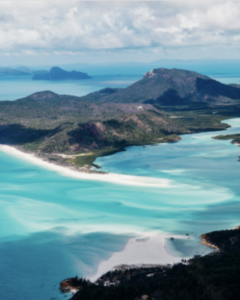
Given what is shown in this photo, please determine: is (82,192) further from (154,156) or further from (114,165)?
(154,156)

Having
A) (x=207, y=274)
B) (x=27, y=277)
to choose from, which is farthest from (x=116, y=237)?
(x=207, y=274)

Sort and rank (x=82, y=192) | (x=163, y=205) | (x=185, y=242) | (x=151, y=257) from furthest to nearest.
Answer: (x=82, y=192)
(x=163, y=205)
(x=185, y=242)
(x=151, y=257)

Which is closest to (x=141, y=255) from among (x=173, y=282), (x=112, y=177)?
(x=173, y=282)

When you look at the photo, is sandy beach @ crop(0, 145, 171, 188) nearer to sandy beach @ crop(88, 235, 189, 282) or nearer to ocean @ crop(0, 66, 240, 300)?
ocean @ crop(0, 66, 240, 300)


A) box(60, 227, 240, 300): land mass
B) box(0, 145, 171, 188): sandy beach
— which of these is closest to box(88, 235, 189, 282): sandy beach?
box(60, 227, 240, 300): land mass

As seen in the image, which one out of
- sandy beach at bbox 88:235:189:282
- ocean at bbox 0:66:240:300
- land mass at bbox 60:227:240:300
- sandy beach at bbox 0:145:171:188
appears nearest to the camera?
land mass at bbox 60:227:240:300

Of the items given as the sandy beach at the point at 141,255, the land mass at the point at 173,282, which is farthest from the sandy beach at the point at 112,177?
the land mass at the point at 173,282
